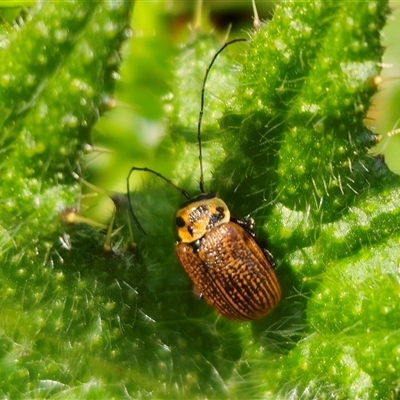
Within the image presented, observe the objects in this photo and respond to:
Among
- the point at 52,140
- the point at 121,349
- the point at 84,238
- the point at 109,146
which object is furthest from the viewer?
A: the point at 109,146

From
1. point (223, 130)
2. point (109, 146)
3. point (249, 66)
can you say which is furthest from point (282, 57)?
point (109, 146)

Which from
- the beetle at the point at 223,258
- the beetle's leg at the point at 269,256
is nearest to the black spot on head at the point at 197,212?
the beetle at the point at 223,258

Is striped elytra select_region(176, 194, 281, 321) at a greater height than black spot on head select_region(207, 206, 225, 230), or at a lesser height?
lesser

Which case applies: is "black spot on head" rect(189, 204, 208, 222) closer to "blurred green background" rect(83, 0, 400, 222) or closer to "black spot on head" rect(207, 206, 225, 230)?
"black spot on head" rect(207, 206, 225, 230)

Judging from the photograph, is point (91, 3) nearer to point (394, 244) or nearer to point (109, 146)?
point (394, 244)

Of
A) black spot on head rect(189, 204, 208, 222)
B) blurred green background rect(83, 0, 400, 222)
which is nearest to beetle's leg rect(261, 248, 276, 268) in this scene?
black spot on head rect(189, 204, 208, 222)

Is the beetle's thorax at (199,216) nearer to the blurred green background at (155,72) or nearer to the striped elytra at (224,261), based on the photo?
the striped elytra at (224,261)

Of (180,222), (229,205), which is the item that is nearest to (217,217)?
(229,205)
